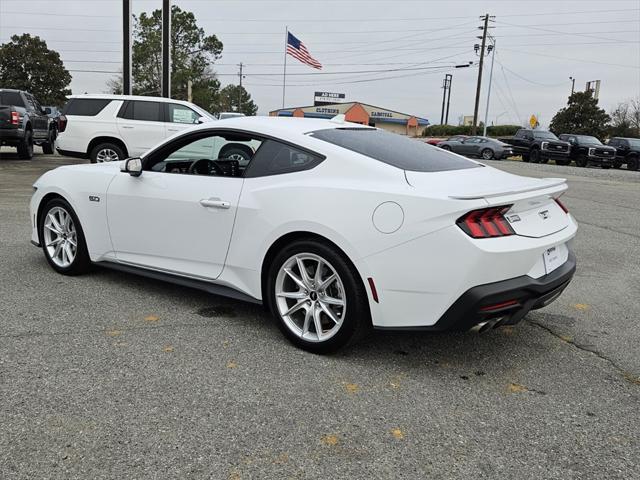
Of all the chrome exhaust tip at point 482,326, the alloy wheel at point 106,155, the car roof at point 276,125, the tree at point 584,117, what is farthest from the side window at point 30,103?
the tree at point 584,117

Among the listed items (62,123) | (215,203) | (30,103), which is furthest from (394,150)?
(30,103)

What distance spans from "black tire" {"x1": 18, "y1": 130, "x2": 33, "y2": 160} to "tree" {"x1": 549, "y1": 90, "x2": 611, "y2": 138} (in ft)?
160

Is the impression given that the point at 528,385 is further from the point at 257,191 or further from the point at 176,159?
the point at 176,159

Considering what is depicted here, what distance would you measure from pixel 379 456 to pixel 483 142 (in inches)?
1263

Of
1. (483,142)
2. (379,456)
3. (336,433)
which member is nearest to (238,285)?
(336,433)

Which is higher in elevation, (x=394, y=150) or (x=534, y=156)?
(x=394, y=150)

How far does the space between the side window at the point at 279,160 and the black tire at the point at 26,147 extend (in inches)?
566

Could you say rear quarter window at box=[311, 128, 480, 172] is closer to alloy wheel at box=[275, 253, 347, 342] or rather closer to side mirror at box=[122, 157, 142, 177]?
alloy wheel at box=[275, 253, 347, 342]

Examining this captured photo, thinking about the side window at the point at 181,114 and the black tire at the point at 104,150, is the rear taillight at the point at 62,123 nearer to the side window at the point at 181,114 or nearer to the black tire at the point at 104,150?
the black tire at the point at 104,150

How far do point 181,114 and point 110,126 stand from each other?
165 cm

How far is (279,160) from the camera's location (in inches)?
155

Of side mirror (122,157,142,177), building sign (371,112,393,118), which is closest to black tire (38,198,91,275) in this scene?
side mirror (122,157,142,177)

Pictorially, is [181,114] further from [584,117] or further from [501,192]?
[584,117]

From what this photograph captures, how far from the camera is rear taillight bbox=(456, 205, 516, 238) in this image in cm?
316
